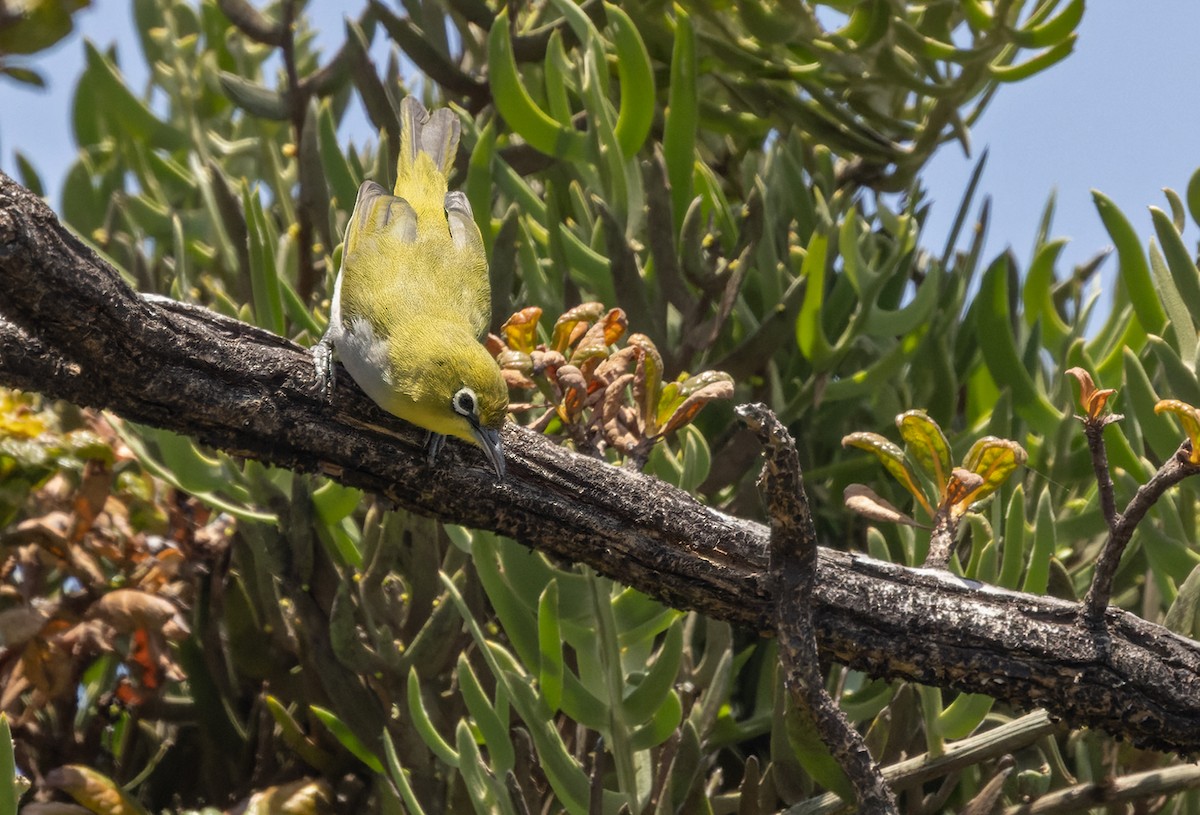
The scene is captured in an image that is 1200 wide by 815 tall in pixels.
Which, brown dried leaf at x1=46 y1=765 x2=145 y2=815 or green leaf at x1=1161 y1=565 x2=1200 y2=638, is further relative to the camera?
brown dried leaf at x1=46 y1=765 x2=145 y2=815

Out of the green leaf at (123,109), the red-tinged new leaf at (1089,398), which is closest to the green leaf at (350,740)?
the red-tinged new leaf at (1089,398)

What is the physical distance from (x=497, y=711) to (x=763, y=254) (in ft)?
3.97

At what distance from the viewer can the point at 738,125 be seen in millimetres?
3213

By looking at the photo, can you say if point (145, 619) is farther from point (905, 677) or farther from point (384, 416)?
point (905, 677)

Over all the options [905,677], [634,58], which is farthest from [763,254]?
[905,677]

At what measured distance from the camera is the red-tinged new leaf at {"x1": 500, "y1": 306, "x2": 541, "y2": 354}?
6.32 feet

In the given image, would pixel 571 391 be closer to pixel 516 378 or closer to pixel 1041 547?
pixel 516 378

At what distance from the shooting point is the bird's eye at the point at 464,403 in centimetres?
191

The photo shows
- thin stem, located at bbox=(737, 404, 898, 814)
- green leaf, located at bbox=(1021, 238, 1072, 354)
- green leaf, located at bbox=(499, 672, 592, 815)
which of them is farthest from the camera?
green leaf, located at bbox=(1021, 238, 1072, 354)

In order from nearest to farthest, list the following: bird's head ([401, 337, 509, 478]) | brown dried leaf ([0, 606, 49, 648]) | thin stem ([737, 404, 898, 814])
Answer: thin stem ([737, 404, 898, 814]) < bird's head ([401, 337, 509, 478]) < brown dried leaf ([0, 606, 49, 648])

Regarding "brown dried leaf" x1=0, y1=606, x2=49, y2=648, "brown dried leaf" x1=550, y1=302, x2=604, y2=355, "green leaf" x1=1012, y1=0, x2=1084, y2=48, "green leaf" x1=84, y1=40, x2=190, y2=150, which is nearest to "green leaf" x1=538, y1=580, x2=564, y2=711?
"brown dried leaf" x1=550, y1=302, x2=604, y2=355

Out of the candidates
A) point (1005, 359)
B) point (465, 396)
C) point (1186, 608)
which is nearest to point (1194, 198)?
point (1005, 359)

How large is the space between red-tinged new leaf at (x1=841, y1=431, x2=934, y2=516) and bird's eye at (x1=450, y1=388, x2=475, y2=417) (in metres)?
0.55

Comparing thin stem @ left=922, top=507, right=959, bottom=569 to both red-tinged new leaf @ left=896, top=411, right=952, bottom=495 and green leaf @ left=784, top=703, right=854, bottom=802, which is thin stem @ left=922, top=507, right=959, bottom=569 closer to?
red-tinged new leaf @ left=896, top=411, right=952, bottom=495
